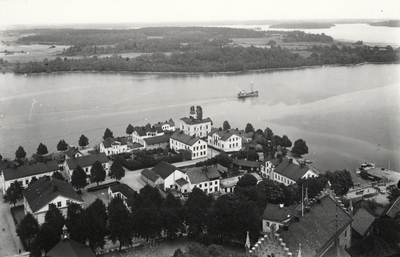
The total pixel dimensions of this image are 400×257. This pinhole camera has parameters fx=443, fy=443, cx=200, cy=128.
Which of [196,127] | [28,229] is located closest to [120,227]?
[28,229]

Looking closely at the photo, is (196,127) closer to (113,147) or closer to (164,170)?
(113,147)

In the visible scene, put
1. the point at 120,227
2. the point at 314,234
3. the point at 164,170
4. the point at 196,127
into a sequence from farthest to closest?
1. the point at 196,127
2. the point at 164,170
3. the point at 120,227
4. the point at 314,234

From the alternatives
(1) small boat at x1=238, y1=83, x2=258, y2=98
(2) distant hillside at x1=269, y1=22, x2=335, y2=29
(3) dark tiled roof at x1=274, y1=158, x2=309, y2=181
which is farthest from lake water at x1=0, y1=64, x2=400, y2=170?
(2) distant hillside at x1=269, y1=22, x2=335, y2=29

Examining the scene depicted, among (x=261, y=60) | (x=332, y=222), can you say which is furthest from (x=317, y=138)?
(x=261, y=60)

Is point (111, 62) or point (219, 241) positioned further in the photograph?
point (111, 62)

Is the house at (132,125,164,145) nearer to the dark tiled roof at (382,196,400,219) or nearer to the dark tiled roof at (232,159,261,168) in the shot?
the dark tiled roof at (232,159,261,168)

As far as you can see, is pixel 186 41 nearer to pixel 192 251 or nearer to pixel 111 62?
pixel 111 62
